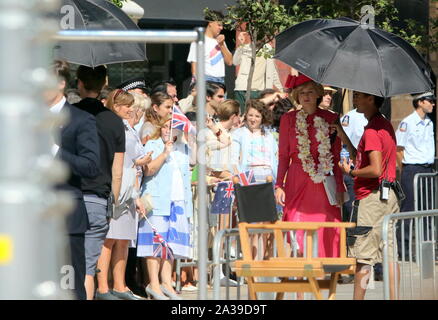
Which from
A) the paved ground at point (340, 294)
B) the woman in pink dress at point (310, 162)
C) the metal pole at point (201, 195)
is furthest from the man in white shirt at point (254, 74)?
the metal pole at point (201, 195)

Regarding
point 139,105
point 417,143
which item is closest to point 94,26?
point 139,105

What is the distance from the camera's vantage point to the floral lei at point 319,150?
25.1ft

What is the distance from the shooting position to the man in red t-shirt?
7375 millimetres

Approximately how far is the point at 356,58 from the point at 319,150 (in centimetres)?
76

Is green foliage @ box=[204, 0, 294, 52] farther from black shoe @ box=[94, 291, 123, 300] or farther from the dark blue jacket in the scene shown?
the dark blue jacket

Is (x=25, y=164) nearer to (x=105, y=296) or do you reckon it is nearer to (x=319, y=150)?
(x=319, y=150)

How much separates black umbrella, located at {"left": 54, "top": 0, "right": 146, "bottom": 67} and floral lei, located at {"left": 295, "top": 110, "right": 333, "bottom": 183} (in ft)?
4.83

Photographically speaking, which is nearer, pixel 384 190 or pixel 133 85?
pixel 384 190

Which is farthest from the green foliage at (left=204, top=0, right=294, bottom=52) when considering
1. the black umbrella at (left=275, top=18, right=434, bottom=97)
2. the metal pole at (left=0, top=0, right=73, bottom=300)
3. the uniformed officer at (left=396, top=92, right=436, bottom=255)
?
the metal pole at (left=0, top=0, right=73, bottom=300)

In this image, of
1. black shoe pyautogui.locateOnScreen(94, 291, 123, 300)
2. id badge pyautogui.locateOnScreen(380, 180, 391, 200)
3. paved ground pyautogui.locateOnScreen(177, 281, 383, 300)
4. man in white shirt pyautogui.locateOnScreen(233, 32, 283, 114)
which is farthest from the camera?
man in white shirt pyautogui.locateOnScreen(233, 32, 283, 114)

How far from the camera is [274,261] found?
5945 mm

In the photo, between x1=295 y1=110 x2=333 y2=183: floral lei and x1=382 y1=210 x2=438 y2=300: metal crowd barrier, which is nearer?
x1=382 y1=210 x2=438 y2=300: metal crowd barrier

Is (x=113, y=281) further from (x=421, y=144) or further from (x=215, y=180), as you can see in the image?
(x=421, y=144)

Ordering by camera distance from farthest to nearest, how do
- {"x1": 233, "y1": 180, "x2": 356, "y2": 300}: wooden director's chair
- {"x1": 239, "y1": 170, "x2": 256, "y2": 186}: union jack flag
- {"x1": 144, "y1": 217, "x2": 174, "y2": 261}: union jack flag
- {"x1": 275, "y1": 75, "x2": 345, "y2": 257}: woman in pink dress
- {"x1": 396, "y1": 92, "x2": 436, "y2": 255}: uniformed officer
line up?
{"x1": 396, "y1": 92, "x2": 436, "y2": 255}: uniformed officer
{"x1": 239, "y1": 170, "x2": 256, "y2": 186}: union jack flag
{"x1": 144, "y1": 217, "x2": 174, "y2": 261}: union jack flag
{"x1": 275, "y1": 75, "x2": 345, "y2": 257}: woman in pink dress
{"x1": 233, "y1": 180, "x2": 356, "y2": 300}: wooden director's chair
